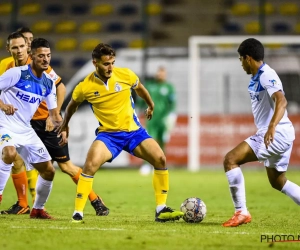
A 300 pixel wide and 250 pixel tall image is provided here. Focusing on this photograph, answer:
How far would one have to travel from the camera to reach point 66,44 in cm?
2242

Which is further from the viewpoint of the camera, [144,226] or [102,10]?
[102,10]

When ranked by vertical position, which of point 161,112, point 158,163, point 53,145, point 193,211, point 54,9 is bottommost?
point 193,211

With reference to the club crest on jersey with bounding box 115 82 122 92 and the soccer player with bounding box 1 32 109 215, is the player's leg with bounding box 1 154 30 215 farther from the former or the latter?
the club crest on jersey with bounding box 115 82 122 92

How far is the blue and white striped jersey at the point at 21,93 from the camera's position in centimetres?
798

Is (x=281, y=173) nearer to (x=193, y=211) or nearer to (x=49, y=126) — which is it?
(x=193, y=211)

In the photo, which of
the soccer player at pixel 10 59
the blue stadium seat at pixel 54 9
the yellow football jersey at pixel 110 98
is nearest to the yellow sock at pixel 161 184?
the yellow football jersey at pixel 110 98

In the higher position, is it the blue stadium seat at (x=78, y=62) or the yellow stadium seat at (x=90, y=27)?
the yellow stadium seat at (x=90, y=27)

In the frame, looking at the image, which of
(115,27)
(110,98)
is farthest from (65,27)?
(110,98)

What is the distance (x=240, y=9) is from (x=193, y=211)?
15.0 meters

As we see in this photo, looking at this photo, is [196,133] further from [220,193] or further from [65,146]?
[65,146]

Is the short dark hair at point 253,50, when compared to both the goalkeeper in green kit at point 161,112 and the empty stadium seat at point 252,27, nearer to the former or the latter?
the goalkeeper in green kit at point 161,112

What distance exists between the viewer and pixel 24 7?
70.4ft

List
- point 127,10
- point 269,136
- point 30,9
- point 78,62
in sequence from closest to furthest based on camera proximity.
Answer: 1. point 269,136
2. point 78,62
3. point 30,9
4. point 127,10

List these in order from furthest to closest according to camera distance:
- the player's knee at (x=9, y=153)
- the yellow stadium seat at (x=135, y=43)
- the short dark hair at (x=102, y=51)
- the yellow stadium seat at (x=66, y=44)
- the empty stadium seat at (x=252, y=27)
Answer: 1. the yellow stadium seat at (x=66, y=44)
2. the yellow stadium seat at (x=135, y=43)
3. the empty stadium seat at (x=252, y=27)
4. the player's knee at (x=9, y=153)
5. the short dark hair at (x=102, y=51)
